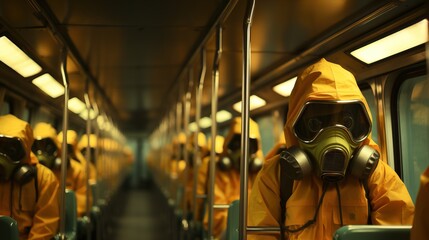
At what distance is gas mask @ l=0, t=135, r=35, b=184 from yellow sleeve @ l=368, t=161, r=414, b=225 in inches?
93.5

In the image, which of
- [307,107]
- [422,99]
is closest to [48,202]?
[307,107]

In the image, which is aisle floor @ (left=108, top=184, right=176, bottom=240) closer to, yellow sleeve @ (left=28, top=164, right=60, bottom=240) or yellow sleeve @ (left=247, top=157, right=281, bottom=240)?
yellow sleeve @ (left=28, top=164, right=60, bottom=240)

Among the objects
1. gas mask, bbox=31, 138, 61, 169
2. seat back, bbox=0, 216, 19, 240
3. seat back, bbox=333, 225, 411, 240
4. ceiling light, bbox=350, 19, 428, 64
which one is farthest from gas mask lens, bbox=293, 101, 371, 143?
gas mask, bbox=31, 138, 61, 169

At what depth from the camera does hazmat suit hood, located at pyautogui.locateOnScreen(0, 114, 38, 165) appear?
3535 mm

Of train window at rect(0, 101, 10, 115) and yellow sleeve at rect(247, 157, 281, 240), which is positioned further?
train window at rect(0, 101, 10, 115)

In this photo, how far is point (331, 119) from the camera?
2.74 metres

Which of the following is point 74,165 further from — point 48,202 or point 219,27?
point 219,27

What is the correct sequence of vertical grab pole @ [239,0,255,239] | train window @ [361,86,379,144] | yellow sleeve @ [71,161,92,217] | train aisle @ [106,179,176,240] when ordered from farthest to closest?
1. train aisle @ [106,179,176,240]
2. yellow sleeve @ [71,161,92,217]
3. train window @ [361,86,379,144]
4. vertical grab pole @ [239,0,255,239]

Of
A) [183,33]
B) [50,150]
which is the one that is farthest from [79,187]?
[183,33]

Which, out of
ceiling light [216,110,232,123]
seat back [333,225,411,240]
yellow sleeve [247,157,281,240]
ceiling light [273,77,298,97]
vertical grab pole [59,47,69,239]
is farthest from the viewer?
ceiling light [216,110,232,123]

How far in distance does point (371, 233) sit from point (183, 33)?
311 cm

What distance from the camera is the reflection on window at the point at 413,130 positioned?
3.49m

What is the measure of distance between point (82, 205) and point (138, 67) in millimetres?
1939

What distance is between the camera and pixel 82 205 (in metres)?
6.28
